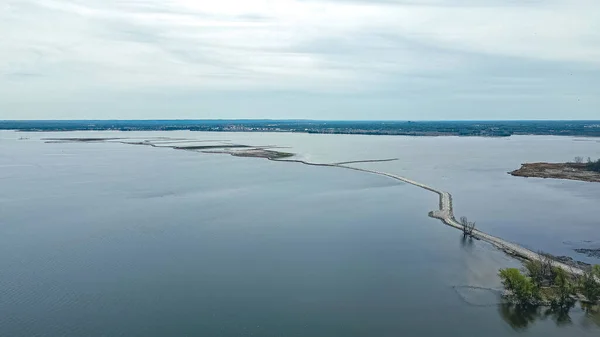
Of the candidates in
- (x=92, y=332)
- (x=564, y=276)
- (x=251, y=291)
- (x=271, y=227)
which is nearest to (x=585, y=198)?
(x=564, y=276)

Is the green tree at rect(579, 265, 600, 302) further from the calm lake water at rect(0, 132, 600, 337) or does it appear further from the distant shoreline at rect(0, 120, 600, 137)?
the distant shoreline at rect(0, 120, 600, 137)

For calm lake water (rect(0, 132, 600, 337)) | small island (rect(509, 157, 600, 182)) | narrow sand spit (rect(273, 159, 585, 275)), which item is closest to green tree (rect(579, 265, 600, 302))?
calm lake water (rect(0, 132, 600, 337))

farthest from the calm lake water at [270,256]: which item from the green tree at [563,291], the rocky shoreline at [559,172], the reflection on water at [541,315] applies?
the rocky shoreline at [559,172]

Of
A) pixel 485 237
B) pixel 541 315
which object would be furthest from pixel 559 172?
pixel 541 315

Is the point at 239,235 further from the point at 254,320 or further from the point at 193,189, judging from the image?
the point at 193,189

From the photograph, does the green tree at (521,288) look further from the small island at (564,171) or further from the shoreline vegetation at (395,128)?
the shoreline vegetation at (395,128)

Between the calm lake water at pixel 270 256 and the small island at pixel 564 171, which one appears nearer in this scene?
the calm lake water at pixel 270 256
